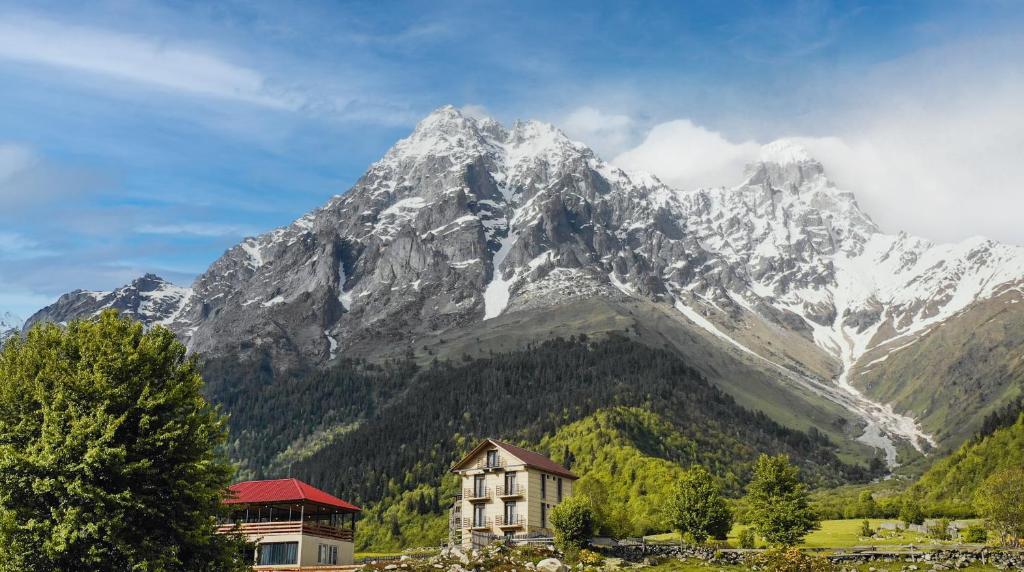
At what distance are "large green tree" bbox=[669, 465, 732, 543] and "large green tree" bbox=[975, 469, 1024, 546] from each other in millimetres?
25075

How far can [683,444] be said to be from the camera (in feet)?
651

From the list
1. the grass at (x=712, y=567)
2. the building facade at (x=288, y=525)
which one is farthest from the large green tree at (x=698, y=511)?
the building facade at (x=288, y=525)

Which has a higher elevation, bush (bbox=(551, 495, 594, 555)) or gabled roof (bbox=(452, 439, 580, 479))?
gabled roof (bbox=(452, 439, 580, 479))

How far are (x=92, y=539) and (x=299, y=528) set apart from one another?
125 ft

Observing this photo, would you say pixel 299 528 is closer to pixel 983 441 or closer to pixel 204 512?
pixel 204 512

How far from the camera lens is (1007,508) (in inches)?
3314

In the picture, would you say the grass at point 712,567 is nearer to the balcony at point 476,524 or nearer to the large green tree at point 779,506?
the large green tree at point 779,506

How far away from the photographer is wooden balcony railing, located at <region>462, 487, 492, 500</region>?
99.2 meters

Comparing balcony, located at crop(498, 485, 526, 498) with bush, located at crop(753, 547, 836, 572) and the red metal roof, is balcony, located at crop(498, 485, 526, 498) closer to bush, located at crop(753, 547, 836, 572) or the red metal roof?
the red metal roof

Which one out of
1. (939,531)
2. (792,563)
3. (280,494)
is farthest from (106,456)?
(939,531)

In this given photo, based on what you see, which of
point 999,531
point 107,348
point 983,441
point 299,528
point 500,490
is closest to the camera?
point 107,348

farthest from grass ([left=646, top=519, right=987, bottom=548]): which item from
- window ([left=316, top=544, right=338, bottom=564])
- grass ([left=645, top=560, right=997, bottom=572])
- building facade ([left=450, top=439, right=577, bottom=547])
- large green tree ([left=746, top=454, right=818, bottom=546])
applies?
window ([left=316, top=544, right=338, bottom=564])

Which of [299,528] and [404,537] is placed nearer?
[299,528]

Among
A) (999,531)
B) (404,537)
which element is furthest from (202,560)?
(404,537)
